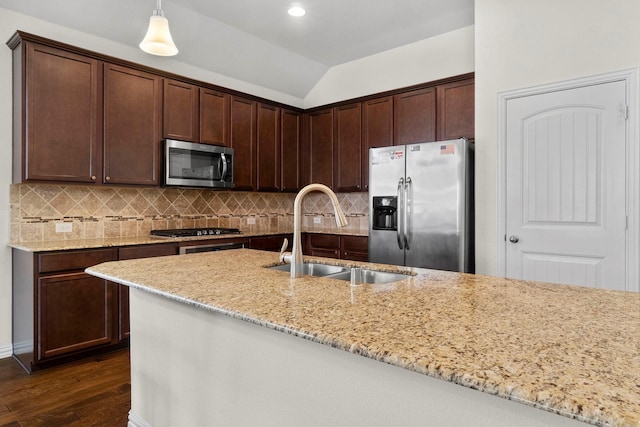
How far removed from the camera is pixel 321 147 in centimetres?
500

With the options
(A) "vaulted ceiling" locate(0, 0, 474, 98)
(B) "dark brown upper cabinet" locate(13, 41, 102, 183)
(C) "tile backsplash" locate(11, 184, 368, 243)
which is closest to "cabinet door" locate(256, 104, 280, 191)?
(C) "tile backsplash" locate(11, 184, 368, 243)

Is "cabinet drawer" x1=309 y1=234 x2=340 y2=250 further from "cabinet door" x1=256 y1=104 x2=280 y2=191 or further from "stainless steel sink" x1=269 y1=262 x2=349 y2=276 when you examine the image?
"stainless steel sink" x1=269 y1=262 x2=349 y2=276

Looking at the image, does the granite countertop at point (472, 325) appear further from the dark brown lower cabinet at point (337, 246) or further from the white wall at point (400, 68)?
the white wall at point (400, 68)

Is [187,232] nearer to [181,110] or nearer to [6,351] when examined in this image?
[181,110]

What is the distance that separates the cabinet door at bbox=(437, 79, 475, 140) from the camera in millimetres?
3857

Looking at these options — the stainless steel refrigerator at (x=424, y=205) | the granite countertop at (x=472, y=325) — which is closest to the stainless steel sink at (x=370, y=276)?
the granite countertop at (x=472, y=325)

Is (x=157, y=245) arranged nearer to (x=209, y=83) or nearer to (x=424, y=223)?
(x=209, y=83)

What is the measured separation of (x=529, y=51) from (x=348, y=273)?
7.68 feet

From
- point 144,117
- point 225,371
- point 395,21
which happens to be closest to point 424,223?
point 395,21

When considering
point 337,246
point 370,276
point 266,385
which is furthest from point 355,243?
point 266,385

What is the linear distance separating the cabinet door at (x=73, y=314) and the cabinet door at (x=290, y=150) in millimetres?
2416

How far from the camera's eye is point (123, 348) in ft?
10.8

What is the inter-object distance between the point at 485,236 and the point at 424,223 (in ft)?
1.60

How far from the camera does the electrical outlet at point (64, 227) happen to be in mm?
3420
